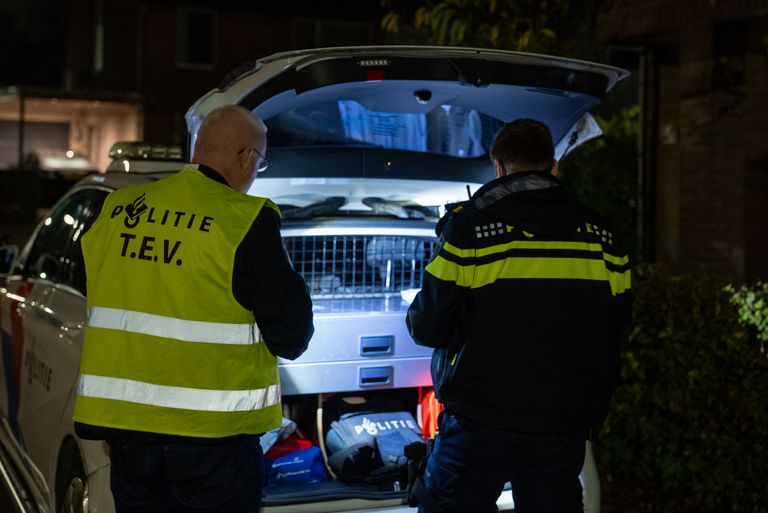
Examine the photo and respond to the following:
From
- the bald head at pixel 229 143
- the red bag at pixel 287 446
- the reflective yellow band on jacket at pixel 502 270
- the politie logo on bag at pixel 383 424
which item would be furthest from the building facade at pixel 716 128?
the bald head at pixel 229 143

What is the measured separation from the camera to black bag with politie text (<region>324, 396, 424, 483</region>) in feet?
12.1

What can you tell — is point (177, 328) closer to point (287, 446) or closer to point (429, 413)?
point (287, 446)

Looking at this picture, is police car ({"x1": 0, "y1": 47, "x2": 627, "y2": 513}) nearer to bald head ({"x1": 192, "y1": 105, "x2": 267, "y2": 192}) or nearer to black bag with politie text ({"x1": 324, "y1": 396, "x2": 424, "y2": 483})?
black bag with politie text ({"x1": 324, "y1": 396, "x2": 424, "y2": 483})

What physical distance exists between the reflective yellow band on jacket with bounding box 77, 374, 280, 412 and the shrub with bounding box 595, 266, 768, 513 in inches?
99.3

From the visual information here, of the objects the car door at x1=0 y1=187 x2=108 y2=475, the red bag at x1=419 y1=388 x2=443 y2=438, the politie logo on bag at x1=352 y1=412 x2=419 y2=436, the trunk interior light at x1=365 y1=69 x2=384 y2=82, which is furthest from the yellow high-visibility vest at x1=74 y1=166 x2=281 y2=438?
the red bag at x1=419 y1=388 x2=443 y2=438

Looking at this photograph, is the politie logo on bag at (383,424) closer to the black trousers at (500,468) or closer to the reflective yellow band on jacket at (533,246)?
the black trousers at (500,468)

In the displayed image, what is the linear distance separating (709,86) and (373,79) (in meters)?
5.05

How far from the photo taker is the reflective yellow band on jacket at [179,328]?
2676 millimetres

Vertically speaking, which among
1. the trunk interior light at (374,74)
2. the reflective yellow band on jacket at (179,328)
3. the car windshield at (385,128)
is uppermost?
the trunk interior light at (374,74)

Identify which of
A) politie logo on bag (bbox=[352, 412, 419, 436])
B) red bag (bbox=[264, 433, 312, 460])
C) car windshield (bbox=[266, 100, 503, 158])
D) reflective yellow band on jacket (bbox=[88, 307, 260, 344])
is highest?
car windshield (bbox=[266, 100, 503, 158])

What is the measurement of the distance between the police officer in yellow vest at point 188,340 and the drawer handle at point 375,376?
3.30ft

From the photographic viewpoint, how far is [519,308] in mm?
2939

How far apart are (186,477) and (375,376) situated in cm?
122

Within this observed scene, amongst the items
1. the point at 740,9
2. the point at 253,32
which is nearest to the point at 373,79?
the point at 740,9
